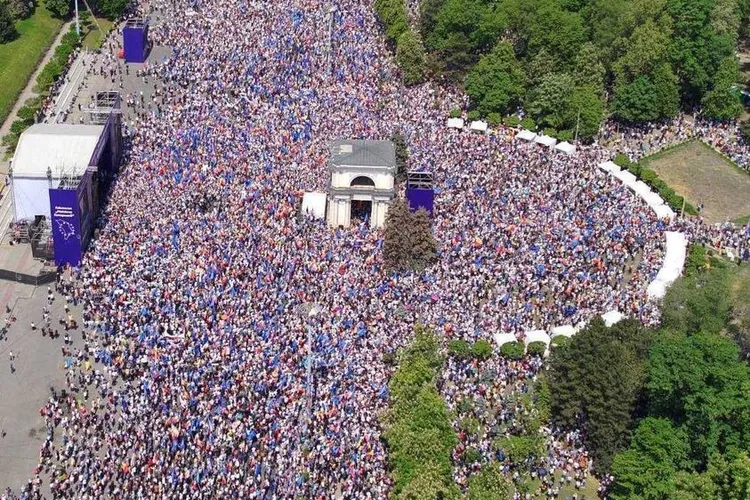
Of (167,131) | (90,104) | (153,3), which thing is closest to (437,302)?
(167,131)

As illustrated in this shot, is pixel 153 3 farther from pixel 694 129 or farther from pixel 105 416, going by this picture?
pixel 105 416

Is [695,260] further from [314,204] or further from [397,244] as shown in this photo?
[314,204]

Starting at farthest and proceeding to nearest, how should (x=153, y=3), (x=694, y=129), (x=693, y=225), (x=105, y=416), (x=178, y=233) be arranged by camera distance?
(x=153, y=3)
(x=694, y=129)
(x=693, y=225)
(x=178, y=233)
(x=105, y=416)

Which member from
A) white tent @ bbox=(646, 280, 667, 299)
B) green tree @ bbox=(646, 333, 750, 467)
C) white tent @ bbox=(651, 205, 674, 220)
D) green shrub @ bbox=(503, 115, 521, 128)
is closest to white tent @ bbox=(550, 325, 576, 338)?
white tent @ bbox=(646, 280, 667, 299)

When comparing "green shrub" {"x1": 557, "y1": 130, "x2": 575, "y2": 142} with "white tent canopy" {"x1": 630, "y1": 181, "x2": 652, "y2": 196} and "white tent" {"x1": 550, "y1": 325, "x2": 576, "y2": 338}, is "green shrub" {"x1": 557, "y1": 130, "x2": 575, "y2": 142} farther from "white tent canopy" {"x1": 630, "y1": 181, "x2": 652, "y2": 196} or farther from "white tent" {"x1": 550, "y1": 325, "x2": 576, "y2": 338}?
"white tent" {"x1": 550, "y1": 325, "x2": 576, "y2": 338}

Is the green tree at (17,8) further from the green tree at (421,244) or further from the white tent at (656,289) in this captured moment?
the white tent at (656,289)
